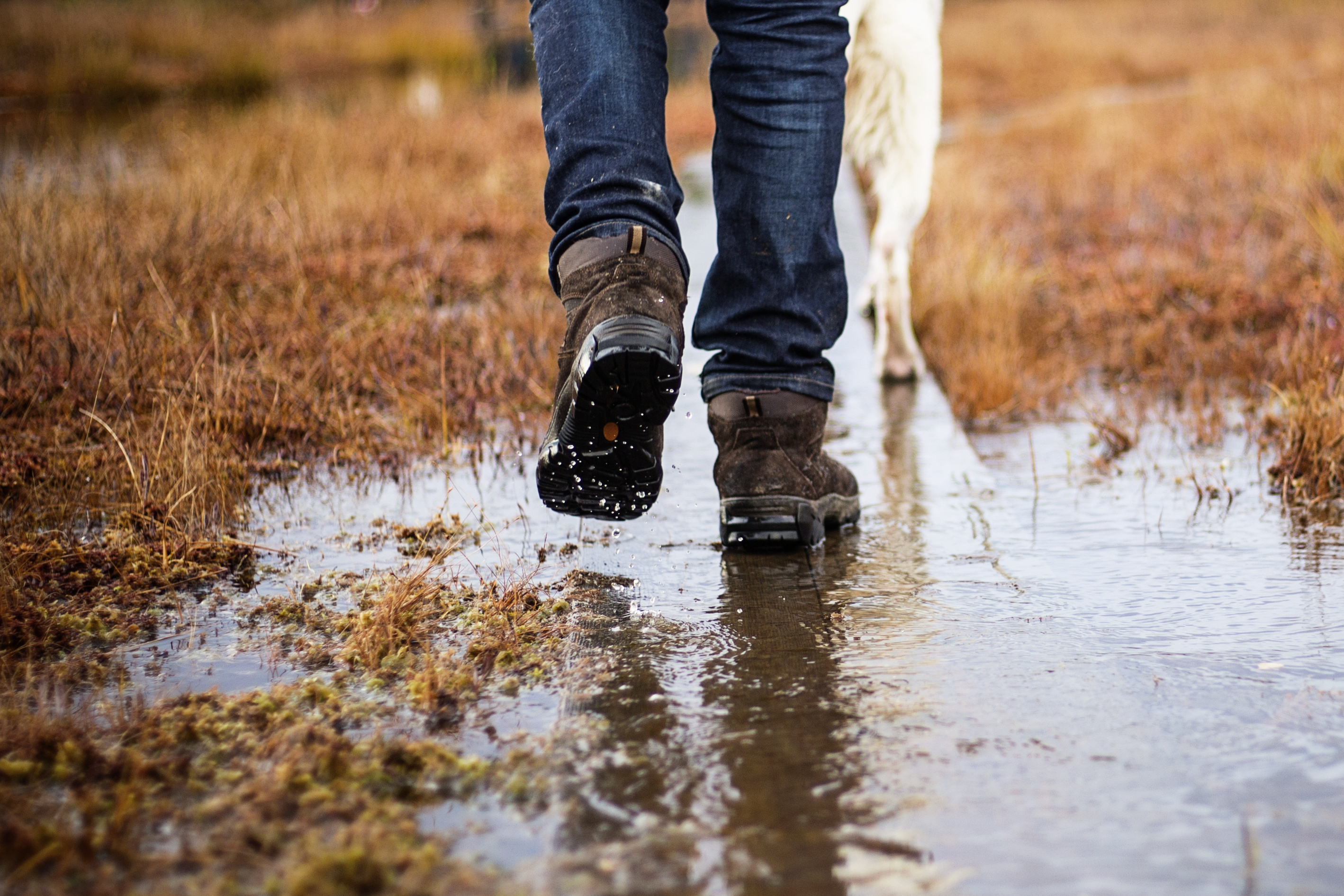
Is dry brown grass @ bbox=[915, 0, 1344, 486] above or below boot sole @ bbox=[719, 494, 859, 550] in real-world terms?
above

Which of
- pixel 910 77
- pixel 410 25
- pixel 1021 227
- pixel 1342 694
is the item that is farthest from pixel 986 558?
pixel 410 25

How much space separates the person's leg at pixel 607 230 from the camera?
6.21 feet

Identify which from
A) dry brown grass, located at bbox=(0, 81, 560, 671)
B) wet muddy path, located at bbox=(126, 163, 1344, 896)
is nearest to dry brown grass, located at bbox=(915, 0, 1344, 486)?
wet muddy path, located at bbox=(126, 163, 1344, 896)

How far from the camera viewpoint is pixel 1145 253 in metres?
5.12

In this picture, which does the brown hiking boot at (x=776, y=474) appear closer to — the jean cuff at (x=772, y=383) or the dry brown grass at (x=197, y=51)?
the jean cuff at (x=772, y=383)

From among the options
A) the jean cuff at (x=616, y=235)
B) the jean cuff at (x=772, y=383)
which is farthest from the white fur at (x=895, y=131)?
the jean cuff at (x=616, y=235)

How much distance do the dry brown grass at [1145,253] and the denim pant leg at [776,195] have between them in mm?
1249

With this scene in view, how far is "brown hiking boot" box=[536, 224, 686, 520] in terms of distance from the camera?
1811mm

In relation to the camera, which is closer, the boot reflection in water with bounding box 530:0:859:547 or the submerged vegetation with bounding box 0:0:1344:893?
the submerged vegetation with bounding box 0:0:1344:893

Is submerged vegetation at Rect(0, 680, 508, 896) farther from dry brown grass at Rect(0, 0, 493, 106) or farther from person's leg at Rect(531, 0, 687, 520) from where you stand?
dry brown grass at Rect(0, 0, 493, 106)

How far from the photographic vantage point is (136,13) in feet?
71.2

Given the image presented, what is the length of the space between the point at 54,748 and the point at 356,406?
1841 mm

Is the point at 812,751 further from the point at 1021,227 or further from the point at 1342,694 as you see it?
the point at 1021,227

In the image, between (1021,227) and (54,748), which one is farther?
(1021,227)
